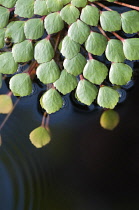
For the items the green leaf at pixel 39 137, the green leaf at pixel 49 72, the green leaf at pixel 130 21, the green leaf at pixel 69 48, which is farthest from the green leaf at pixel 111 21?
the green leaf at pixel 39 137

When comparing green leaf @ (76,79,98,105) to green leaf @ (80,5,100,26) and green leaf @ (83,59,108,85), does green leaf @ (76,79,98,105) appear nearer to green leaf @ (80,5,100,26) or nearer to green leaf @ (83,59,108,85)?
green leaf @ (83,59,108,85)

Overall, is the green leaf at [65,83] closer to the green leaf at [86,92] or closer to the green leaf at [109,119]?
the green leaf at [86,92]

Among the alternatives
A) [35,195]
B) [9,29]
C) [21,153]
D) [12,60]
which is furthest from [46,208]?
[9,29]

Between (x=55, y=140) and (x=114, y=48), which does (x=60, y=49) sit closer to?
(x=114, y=48)

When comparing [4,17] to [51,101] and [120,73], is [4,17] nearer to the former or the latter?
[51,101]

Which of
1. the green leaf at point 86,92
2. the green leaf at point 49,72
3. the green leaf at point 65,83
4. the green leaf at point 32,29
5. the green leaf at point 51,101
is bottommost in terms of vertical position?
the green leaf at point 51,101

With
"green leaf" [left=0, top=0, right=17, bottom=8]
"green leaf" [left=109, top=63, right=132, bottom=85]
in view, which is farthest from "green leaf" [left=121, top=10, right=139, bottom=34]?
"green leaf" [left=0, top=0, right=17, bottom=8]
